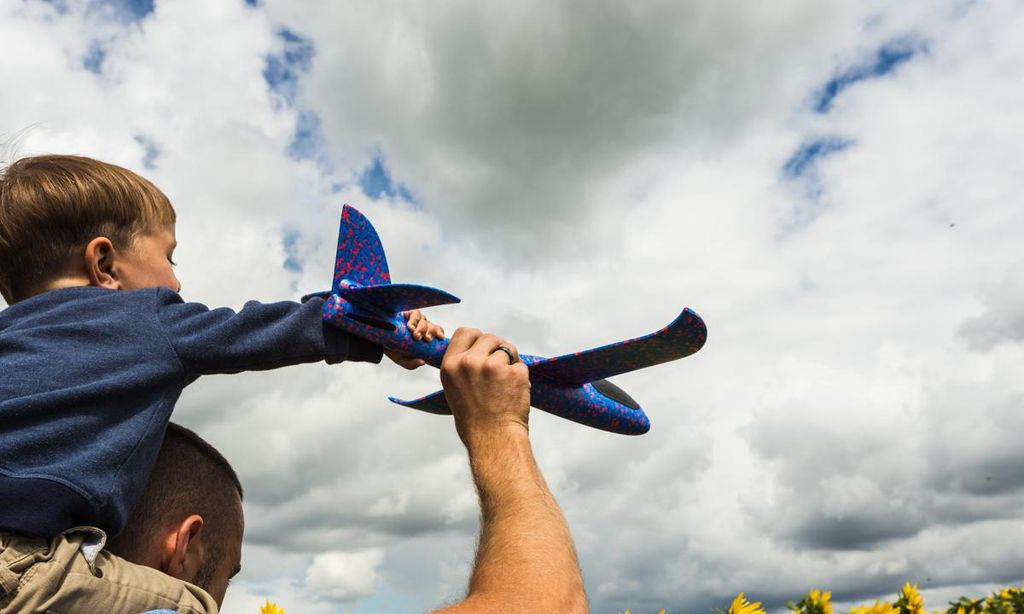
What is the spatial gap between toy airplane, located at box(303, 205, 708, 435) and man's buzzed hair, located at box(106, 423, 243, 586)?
650 mm

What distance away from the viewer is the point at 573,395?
131 inches

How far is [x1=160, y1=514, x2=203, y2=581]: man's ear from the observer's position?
7.94 feet

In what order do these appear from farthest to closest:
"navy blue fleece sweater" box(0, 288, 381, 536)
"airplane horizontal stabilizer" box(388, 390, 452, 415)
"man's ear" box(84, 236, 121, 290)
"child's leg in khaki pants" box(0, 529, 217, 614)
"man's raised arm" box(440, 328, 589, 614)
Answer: "airplane horizontal stabilizer" box(388, 390, 452, 415) → "man's ear" box(84, 236, 121, 290) → "navy blue fleece sweater" box(0, 288, 381, 536) → "child's leg in khaki pants" box(0, 529, 217, 614) → "man's raised arm" box(440, 328, 589, 614)

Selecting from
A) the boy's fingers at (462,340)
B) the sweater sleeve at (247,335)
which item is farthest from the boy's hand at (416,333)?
the boy's fingers at (462,340)

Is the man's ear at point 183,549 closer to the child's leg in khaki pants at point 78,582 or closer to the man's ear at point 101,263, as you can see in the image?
the child's leg in khaki pants at point 78,582

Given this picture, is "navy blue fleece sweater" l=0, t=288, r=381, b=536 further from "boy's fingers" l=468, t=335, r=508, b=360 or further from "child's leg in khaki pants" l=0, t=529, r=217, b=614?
"boy's fingers" l=468, t=335, r=508, b=360

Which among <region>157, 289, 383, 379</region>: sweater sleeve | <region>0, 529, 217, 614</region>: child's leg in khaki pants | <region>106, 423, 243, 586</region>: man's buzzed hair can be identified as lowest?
<region>0, 529, 217, 614</region>: child's leg in khaki pants

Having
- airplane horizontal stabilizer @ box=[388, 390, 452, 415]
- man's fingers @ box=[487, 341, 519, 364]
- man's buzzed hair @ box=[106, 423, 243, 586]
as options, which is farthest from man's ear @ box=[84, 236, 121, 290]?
man's fingers @ box=[487, 341, 519, 364]

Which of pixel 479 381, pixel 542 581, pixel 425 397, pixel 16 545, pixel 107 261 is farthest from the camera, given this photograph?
pixel 425 397

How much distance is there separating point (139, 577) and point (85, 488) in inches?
11.4

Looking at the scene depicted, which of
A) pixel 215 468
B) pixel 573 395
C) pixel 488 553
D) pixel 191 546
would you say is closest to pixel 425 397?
pixel 573 395

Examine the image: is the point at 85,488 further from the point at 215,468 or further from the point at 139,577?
the point at 215,468

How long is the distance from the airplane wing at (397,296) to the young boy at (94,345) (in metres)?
0.16

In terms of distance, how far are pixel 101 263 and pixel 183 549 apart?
1.03 metres
